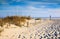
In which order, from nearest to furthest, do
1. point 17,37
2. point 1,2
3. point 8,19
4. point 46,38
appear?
point 46,38
point 17,37
point 1,2
point 8,19

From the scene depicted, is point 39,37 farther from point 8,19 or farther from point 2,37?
point 8,19

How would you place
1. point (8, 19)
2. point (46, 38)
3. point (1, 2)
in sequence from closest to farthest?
point (46, 38), point (1, 2), point (8, 19)

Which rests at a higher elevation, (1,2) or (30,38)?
(1,2)

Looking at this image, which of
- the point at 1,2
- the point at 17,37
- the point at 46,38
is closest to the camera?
the point at 46,38

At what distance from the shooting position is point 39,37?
2918 millimetres

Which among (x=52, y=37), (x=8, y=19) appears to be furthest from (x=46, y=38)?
(x=8, y=19)

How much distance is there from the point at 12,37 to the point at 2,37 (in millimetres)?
230

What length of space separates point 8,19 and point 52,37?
118 inches

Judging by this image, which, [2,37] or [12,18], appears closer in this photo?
[2,37]

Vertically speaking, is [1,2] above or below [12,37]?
above

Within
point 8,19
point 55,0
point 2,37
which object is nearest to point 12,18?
point 8,19

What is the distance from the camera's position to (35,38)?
2.85 meters

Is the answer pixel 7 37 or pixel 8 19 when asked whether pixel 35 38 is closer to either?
pixel 7 37

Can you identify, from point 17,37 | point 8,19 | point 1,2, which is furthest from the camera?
point 8,19
